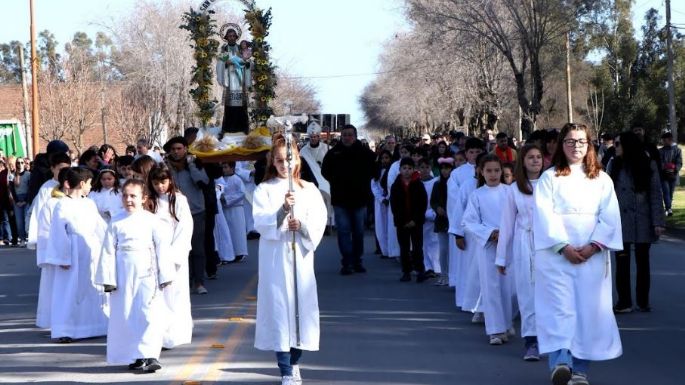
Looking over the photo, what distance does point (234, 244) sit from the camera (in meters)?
20.7

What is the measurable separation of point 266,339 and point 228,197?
Answer: 11991mm

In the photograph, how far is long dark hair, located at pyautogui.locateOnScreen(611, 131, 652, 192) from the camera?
1352cm

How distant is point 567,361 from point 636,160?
16.5 ft

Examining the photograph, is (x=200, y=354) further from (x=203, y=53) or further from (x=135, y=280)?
(x=203, y=53)

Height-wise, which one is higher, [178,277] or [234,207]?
[234,207]

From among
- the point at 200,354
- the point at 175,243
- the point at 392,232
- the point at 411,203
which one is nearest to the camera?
the point at 175,243

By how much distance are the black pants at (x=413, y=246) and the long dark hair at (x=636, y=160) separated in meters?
3.92

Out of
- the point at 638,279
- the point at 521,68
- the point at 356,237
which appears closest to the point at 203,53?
the point at 356,237

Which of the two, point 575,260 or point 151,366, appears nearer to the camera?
point 575,260

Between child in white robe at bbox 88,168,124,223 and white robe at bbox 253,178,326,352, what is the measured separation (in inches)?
183

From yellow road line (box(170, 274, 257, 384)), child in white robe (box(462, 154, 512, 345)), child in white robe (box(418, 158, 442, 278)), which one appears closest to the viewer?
yellow road line (box(170, 274, 257, 384))

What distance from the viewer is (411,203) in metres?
16.9

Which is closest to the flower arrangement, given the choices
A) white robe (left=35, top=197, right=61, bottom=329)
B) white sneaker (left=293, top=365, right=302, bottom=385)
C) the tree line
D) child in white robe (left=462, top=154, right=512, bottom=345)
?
white robe (left=35, top=197, right=61, bottom=329)

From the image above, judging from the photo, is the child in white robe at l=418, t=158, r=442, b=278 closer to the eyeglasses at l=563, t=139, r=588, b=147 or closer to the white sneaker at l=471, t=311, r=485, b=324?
the white sneaker at l=471, t=311, r=485, b=324
